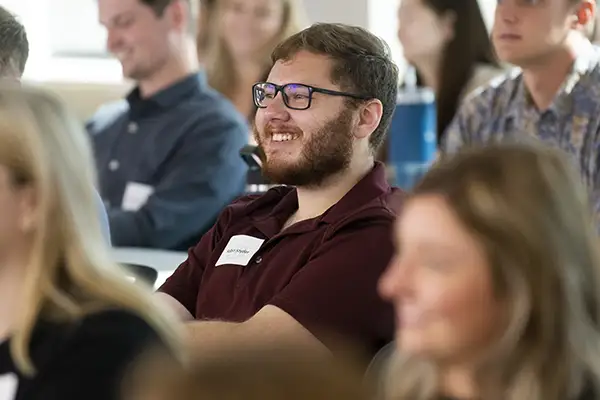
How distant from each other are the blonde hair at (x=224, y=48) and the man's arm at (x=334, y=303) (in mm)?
2445

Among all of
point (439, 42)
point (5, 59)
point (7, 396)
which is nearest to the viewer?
point (7, 396)

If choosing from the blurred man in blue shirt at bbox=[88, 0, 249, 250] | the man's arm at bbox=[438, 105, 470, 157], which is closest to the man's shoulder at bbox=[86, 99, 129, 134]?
the blurred man in blue shirt at bbox=[88, 0, 249, 250]

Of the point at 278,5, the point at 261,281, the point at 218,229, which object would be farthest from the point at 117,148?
the point at 261,281

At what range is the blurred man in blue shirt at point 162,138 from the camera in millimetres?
3484

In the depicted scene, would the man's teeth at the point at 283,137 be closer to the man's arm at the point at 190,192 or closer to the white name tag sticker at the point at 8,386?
the white name tag sticker at the point at 8,386

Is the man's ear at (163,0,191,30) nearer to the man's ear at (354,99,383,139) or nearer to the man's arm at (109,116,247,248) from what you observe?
the man's arm at (109,116,247,248)

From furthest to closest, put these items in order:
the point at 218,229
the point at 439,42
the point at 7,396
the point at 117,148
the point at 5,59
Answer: the point at 439,42, the point at 117,148, the point at 5,59, the point at 218,229, the point at 7,396

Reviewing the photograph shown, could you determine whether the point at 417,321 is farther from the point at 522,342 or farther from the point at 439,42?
the point at 439,42

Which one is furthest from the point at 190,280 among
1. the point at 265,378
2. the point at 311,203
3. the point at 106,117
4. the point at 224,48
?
the point at 224,48

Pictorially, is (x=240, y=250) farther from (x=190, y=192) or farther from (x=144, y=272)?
(x=190, y=192)

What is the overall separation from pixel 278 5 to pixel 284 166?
244 cm

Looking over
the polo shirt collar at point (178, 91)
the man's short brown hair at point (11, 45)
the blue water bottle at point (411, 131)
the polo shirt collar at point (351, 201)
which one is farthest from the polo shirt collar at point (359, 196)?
the blue water bottle at point (411, 131)

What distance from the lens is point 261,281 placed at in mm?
2035

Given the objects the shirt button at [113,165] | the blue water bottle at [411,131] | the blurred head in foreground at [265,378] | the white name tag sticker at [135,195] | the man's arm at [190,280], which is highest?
the blurred head in foreground at [265,378]
